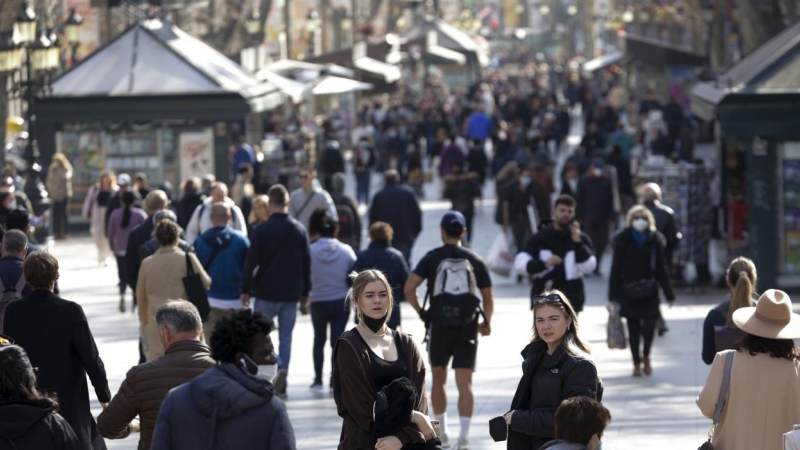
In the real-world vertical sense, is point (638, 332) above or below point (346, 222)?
below

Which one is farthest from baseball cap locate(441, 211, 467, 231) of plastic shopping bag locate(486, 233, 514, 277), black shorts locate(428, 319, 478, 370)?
plastic shopping bag locate(486, 233, 514, 277)

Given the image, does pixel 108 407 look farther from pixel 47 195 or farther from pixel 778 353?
pixel 47 195

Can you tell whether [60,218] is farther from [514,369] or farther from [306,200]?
[514,369]

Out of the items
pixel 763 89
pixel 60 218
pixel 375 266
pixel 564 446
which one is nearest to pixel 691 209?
pixel 763 89

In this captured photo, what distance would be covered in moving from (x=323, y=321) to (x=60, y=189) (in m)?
13.7

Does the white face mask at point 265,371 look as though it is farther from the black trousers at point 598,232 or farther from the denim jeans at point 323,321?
the black trousers at point 598,232

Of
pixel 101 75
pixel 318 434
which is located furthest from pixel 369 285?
pixel 101 75

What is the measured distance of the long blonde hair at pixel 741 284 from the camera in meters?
9.80

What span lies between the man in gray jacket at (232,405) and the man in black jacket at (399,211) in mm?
12034

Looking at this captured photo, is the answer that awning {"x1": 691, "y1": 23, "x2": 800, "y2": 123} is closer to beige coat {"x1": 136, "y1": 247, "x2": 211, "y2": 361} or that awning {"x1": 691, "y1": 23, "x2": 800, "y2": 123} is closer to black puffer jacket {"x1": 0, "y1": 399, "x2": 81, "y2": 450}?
beige coat {"x1": 136, "y1": 247, "x2": 211, "y2": 361}

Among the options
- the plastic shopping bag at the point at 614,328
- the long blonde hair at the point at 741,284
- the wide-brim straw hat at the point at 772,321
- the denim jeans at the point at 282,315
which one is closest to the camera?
the wide-brim straw hat at the point at 772,321

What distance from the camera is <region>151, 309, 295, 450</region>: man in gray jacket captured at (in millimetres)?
6102

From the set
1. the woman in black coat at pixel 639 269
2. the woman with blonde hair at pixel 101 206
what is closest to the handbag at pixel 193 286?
the woman in black coat at pixel 639 269

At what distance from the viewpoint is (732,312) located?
32.1ft
